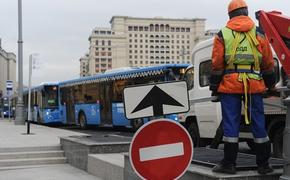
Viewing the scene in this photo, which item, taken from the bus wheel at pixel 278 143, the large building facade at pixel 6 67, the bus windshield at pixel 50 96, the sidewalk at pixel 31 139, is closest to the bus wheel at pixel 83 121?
the bus windshield at pixel 50 96

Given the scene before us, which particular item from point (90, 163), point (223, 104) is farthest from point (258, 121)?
point (90, 163)

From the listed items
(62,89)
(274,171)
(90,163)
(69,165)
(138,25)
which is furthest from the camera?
(138,25)

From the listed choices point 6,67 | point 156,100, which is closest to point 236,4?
point 156,100

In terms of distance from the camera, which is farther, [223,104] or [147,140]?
[223,104]

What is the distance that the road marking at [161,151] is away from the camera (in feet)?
16.0

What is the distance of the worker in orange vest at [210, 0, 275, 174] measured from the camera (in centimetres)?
572

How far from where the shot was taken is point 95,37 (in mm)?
60219

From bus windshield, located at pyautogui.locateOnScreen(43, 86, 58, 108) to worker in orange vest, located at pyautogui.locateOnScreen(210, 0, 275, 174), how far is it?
28655mm

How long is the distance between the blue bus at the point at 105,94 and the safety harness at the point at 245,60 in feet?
44.2

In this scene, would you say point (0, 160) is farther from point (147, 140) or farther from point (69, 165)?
point (147, 140)

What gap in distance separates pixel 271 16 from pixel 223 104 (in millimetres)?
1151

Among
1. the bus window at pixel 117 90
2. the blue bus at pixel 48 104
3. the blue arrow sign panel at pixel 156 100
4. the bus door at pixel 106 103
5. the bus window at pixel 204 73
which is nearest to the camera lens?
the blue arrow sign panel at pixel 156 100

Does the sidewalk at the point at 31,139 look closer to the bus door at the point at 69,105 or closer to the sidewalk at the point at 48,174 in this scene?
the sidewalk at the point at 48,174

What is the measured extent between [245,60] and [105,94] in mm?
19941
